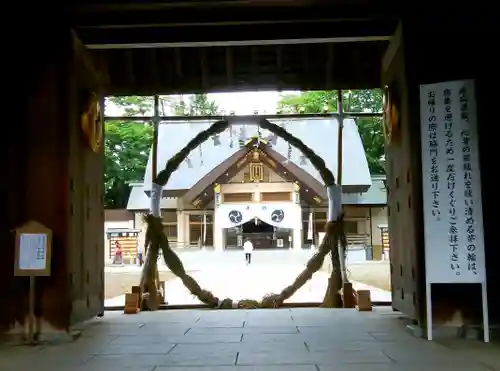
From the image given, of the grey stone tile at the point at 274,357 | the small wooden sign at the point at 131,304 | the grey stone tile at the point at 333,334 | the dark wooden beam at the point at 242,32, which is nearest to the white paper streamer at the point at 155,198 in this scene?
the small wooden sign at the point at 131,304

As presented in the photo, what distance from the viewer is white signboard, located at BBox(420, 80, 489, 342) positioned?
4.08 m

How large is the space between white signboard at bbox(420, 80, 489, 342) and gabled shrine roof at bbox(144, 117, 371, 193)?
240 inches

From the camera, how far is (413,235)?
15.0 feet

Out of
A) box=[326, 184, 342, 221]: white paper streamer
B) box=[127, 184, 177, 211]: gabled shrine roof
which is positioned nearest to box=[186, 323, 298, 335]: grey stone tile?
box=[326, 184, 342, 221]: white paper streamer

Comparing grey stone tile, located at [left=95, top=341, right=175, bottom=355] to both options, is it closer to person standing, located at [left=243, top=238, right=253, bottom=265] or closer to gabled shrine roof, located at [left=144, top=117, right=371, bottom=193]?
gabled shrine roof, located at [left=144, top=117, right=371, bottom=193]

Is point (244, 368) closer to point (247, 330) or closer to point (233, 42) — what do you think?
point (247, 330)

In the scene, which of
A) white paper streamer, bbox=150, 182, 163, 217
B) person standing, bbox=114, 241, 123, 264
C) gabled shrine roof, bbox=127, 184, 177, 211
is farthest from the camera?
person standing, bbox=114, 241, 123, 264

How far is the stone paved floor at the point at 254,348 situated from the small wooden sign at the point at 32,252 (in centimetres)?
60

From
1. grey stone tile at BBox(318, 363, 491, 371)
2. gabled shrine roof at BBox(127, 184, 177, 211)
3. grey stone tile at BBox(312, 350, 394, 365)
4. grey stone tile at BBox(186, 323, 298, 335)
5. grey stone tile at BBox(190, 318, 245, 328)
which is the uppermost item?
gabled shrine roof at BBox(127, 184, 177, 211)

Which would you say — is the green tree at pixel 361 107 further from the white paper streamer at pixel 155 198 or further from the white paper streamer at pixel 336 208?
the white paper streamer at pixel 155 198

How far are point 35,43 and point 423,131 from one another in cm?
329

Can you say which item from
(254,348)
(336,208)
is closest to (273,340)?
(254,348)

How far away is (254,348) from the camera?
385cm

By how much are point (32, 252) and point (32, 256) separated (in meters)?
0.03
